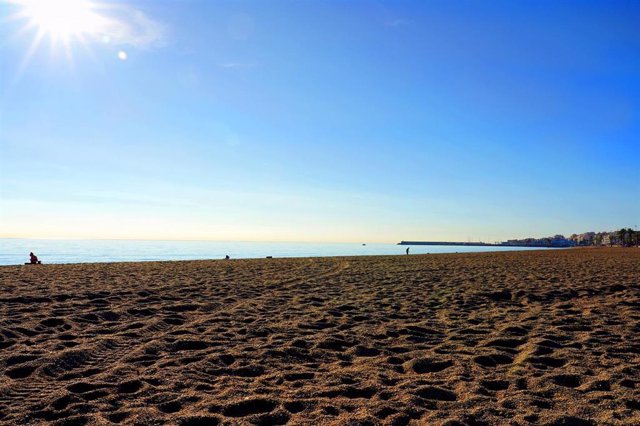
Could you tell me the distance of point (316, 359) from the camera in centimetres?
554

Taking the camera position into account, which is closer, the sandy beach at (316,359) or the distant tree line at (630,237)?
the sandy beach at (316,359)

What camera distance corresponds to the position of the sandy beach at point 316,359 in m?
3.85

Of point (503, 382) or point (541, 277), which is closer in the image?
point (503, 382)

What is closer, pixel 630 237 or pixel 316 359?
pixel 316 359

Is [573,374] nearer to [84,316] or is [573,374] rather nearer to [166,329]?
[166,329]

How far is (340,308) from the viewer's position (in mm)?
9258

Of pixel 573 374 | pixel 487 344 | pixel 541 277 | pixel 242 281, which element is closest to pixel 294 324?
pixel 487 344

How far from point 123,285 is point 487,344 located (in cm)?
1054

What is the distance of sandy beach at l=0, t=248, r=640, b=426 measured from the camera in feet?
12.6

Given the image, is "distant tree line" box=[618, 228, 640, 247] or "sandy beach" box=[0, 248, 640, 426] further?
"distant tree line" box=[618, 228, 640, 247]

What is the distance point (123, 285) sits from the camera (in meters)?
12.5

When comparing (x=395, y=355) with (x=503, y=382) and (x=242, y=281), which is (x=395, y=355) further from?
(x=242, y=281)

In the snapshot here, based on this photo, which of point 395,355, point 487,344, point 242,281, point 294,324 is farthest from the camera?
point 242,281

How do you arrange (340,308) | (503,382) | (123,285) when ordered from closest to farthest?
(503,382) → (340,308) → (123,285)
